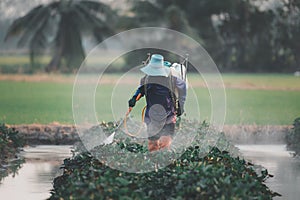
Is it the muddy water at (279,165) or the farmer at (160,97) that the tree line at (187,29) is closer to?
the muddy water at (279,165)

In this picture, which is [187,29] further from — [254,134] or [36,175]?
[36,175]

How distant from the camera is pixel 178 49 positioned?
3475 cm

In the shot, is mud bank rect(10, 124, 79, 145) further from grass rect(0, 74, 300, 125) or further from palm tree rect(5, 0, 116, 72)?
palm tree rect(5, 0, 116, 72)

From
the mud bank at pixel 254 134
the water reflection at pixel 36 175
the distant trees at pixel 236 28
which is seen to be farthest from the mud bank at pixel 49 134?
the distant trees at pixel 236 28

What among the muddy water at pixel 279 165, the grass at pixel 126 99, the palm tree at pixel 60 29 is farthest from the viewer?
the palm tree at pixel 60 29

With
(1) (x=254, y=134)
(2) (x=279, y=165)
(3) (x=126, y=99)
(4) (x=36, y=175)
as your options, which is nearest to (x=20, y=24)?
(3) (x=126, y=99)

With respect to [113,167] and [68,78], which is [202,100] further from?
[113,167]

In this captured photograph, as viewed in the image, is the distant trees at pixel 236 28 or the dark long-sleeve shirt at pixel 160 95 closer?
the dark long-sleeve shirt at pixel 160 95

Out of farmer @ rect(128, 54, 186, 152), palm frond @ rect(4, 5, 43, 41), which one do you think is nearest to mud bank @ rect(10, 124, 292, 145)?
farmer @ rect(128, 54, 186, 152)

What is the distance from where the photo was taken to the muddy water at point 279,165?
10.8 metres

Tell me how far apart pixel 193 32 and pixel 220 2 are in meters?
2.76

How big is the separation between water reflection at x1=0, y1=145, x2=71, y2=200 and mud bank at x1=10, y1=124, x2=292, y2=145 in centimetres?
54

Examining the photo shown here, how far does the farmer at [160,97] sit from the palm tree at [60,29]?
24.4 meters

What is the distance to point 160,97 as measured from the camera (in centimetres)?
995
